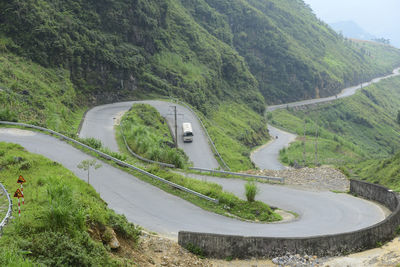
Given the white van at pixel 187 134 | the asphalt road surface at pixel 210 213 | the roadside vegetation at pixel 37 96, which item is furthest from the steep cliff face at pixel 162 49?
the asphalt road surface at pixel 210 213

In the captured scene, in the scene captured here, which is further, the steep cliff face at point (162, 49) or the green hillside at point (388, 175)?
the steep cliff face at point (162, 49)

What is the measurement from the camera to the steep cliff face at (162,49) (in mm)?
61719

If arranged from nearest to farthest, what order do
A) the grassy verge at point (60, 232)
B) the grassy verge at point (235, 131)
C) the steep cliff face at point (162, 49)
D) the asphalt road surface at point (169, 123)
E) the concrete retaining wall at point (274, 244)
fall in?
the grassy verge at point (60, 232)
the concrete retaining wall at point (274, 244)
the asphalt road surface at point (169, 123)
the grassy verge at point (235, 131)
the steep cliff face at point (162, 49)

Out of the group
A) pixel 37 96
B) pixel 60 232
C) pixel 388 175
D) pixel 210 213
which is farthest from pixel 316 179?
pixel 37 96

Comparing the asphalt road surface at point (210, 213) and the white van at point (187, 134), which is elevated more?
the white van at point (187, 134)

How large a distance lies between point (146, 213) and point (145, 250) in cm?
527

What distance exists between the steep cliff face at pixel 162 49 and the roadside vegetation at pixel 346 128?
1317 cm

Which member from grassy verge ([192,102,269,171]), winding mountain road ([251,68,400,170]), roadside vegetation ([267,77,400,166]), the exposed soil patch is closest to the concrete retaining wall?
the exposed soil patch

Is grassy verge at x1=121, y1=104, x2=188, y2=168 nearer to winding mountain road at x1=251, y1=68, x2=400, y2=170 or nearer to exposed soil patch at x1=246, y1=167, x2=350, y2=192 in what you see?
exposed soil patch at x1=246, y1=167, x2=350, y2=192

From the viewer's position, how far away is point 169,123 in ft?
200

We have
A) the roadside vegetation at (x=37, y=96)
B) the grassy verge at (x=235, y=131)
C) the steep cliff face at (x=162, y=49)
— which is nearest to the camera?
the roadside vegetation at (x=37, y=96)

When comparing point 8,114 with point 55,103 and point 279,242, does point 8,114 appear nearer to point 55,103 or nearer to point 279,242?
point 55,103

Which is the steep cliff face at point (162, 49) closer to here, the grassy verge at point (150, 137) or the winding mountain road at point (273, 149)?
the winding mountain road at point (273, 149)

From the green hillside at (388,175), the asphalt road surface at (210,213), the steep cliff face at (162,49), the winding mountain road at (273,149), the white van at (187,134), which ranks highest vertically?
the steep cliff face at (162,49)
